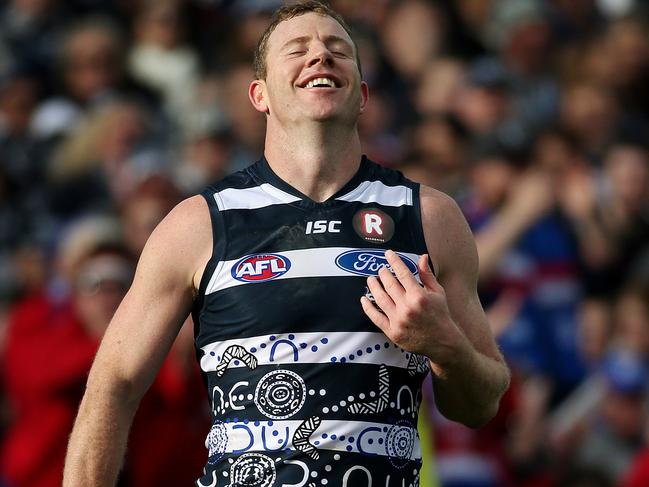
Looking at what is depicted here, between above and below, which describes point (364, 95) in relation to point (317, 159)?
above

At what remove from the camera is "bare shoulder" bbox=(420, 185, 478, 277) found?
15.0 feet

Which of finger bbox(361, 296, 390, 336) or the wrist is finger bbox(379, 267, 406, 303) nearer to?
finger bbox(361, 296, 390, 336)

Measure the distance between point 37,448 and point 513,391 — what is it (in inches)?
110

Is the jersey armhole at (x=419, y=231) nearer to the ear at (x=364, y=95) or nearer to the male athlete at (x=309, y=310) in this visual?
the male athlete at (x=309, y=310)

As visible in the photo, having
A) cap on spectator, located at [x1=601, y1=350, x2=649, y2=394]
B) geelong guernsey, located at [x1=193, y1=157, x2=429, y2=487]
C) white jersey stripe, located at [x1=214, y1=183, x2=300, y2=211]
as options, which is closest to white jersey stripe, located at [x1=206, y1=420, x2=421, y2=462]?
geelong guernsey, located at [x1=193, y1=157, x2=429, y2=487]

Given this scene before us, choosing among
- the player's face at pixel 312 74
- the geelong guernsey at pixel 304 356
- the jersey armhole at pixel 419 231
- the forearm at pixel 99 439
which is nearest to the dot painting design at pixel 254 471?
the geelong guernsey at pixel 304 356

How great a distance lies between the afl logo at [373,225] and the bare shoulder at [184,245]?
468mm

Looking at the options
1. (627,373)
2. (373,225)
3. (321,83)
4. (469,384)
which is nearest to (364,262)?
(373,225)

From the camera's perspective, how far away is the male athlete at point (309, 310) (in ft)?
14.1

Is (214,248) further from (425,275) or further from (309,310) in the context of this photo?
(425,275)

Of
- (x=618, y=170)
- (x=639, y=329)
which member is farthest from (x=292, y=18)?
(x=618, y=170)

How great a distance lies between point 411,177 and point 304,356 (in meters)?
4.98

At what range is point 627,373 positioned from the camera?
9383 millimetres

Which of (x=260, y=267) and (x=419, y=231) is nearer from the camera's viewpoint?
(x=260, y=267)
